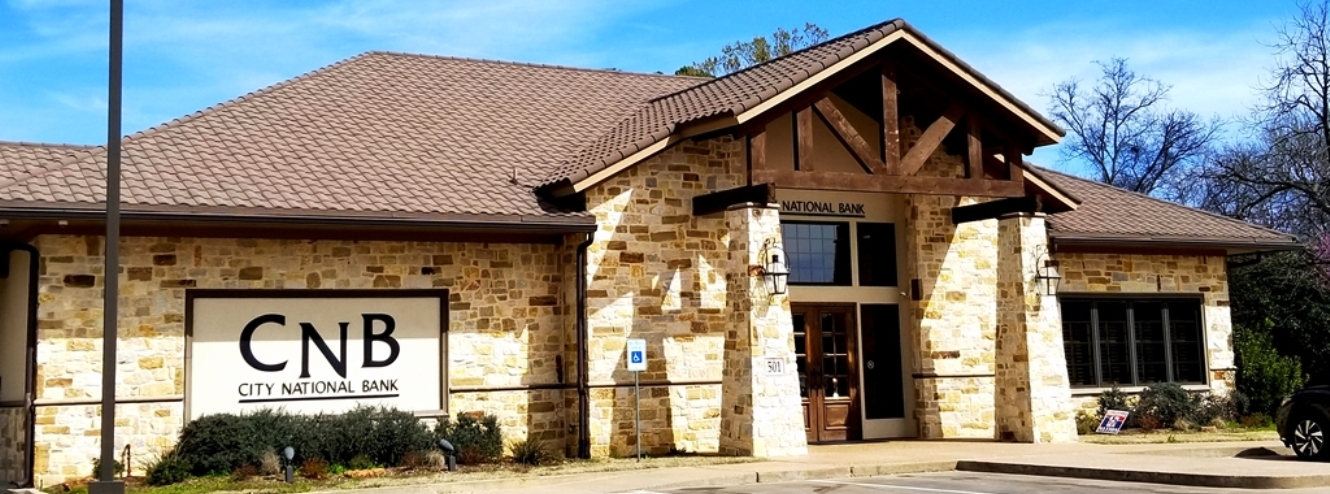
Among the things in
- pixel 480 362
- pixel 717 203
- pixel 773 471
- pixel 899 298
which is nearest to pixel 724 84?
pixel 717 203

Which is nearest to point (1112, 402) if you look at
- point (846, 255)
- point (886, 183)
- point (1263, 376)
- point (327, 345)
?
point (1263, 376)

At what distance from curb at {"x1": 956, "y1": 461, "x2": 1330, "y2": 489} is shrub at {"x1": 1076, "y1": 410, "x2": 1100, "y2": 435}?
5.78 metres

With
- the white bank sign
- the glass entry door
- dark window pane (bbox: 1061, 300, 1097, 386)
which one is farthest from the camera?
dark window pane (bbox: 1061, 300, 1097, 386)

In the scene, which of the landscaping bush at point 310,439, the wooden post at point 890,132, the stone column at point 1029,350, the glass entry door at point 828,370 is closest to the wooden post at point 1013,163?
the stone column at point 1029,350

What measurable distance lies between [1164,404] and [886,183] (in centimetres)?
679

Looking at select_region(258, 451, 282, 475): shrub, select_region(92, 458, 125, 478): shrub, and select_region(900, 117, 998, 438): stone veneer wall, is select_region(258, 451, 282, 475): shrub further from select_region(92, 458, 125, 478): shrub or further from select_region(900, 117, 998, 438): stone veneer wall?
select_region(900, 117, 998, 438): stone veneer wall

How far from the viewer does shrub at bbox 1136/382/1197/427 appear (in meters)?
22.4

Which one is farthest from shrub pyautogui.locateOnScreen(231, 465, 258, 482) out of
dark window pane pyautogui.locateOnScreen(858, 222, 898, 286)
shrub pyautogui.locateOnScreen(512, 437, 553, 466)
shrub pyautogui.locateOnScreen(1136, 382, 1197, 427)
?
shrub pyautogui.locateOnScreen(1136, 382, 1197, 427)

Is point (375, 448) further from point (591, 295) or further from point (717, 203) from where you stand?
point (717, 203)

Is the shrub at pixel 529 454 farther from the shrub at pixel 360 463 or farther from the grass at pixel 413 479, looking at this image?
the shrub at pixel 360 463

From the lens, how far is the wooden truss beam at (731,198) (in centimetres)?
1777

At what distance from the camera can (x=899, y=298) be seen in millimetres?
21219

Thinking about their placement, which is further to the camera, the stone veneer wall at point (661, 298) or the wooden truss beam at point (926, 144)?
the wooden truss beam at point (926, 144)

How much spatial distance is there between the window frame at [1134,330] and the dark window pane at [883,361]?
2.80 m
